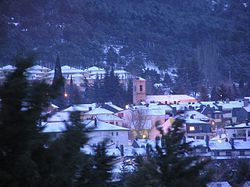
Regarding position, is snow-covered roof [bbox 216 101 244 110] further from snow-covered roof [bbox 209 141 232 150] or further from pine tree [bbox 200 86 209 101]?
snow-covered roof [bbox 209 141 232 150]

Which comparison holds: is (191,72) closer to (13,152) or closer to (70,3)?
(70,3)

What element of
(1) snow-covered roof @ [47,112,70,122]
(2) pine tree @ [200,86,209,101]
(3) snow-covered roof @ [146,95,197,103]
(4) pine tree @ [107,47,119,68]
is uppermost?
(4) pine tree @ [107,47,119,68]

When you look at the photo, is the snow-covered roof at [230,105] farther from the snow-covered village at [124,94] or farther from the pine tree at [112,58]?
the pine tree at [112,58]

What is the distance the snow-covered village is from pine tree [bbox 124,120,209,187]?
0.6 inches

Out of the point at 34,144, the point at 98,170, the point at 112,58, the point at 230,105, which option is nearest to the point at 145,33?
the point at 112,58

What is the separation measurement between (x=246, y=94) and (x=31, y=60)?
74168 mm

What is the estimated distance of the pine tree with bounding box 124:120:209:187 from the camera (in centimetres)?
893

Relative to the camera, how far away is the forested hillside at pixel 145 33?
10658cm

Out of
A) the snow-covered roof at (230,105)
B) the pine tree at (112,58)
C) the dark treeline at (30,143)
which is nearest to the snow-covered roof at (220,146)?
the snow-covered roof at (230,105)

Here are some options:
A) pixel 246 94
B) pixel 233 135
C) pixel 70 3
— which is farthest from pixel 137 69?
pixel 233 135

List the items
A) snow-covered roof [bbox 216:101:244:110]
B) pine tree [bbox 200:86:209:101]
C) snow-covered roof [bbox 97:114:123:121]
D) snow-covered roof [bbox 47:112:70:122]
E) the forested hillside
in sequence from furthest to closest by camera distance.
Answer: the forested hillside, pine tree [bbox 200:86:209:101], snow-covered roof [bbox 216:101:244:110], snow-covered roof [bbox 97:114:123:121], snow-covered roof [bbox 47:112:70:122]

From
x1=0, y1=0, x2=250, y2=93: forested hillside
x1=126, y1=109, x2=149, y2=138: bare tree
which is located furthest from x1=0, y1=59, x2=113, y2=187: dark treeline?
x1=0, y1=0, x2=250, y2=93: forested hillside

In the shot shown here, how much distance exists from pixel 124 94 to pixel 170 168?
62.5 m

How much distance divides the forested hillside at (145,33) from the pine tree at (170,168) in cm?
7633
